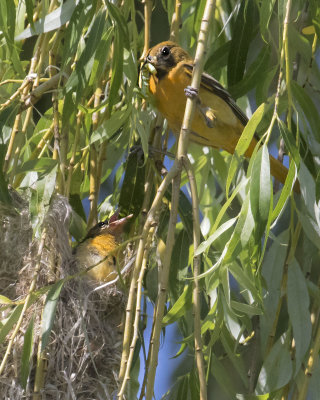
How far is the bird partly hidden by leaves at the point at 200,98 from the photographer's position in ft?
7.88

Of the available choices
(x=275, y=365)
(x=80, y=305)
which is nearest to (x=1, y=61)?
(x=80, y=305)

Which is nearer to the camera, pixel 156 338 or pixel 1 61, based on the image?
pixel 156 338

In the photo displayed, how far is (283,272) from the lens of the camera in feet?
7.06

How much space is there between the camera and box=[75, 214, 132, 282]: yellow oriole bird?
2338 mm

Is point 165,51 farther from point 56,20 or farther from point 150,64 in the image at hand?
point 56,20

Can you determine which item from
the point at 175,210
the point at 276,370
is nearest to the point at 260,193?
the point at 175,210

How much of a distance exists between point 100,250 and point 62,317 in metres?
0.49

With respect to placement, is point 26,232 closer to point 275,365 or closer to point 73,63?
point 73,63

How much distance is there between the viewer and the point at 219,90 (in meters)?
2.39

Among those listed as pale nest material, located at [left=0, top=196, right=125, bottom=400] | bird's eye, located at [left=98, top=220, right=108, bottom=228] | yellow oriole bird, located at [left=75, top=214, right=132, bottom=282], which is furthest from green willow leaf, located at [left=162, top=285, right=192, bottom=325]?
bird's eye, located at [left=98, top=220, right=108, bottom=228]

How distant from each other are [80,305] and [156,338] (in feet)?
1.85

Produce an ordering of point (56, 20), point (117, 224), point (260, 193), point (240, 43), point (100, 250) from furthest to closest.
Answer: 1. point (100, 250)
2. point (117, 224)
3. point (240, 43)
4. point (56, 20)
5. point (260, 193)

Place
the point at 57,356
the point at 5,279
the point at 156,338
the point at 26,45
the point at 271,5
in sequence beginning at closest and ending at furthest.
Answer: the point at 156,338 → the point at 271,5 → the point at 57,356 → the point at 5,279 → the point at 26,45

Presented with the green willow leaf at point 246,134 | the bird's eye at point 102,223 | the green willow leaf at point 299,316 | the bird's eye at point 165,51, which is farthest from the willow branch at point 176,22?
the green willow leaf at point 299,316
